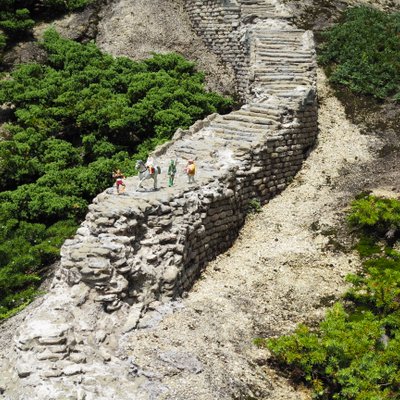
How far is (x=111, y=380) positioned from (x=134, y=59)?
51.1ft

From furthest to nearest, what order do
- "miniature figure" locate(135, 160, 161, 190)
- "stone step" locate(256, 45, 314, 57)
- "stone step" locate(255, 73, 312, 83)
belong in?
"stone step" locate(256, 45, 314, 57)
"stone step" locate(255, 73, 312, 83)
"miniature figure" locate(135, 160, 161, 190)

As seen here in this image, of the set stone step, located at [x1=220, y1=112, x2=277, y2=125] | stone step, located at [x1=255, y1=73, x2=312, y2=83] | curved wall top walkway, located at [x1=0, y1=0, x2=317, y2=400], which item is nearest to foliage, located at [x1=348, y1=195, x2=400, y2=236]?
curved wall top walkway, located at [x1=0, y1=0, x2=317, y2=400]

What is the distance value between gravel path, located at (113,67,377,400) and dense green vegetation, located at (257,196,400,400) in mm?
361

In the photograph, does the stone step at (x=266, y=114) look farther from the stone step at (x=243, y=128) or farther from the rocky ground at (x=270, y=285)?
the rocky ground at (x=270, y=285)

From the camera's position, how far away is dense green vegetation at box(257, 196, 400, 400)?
7172 mm

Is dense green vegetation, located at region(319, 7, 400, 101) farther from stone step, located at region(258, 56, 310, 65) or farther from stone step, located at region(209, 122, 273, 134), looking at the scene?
stone step, located at region(209, 122, 273, 134)

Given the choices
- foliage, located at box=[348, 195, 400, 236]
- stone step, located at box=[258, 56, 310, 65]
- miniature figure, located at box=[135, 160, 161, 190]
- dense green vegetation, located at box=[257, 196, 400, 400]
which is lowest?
foliage, located at box=[348, 195, 400, 236]

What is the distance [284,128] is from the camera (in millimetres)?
13656

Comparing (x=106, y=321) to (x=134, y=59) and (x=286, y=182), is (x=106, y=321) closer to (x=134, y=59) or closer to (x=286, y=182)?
(x=286, y=182)

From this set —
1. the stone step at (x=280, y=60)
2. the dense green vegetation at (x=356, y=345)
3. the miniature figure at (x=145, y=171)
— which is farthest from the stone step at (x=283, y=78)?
the dense green vegetation at (x=356, y=345)

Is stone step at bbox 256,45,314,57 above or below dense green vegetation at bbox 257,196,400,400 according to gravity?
above

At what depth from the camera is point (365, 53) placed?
18.2m

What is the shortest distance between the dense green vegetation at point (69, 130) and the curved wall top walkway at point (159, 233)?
109 inches

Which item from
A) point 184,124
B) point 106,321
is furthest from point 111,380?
point 184,124
